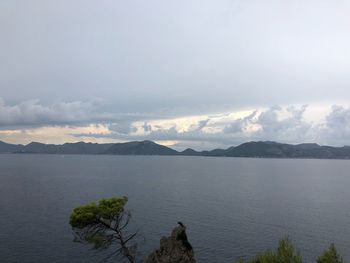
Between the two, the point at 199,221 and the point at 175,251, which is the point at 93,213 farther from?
the point at 199,221

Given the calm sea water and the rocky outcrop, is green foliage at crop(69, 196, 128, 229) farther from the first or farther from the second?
the calm sea water

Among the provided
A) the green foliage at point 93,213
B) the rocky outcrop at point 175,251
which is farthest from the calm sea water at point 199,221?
the rocky outcrop at point 175,251

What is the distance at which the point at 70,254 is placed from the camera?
80.2m

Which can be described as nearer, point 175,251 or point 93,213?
point 175,251

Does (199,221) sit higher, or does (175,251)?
(175,251)

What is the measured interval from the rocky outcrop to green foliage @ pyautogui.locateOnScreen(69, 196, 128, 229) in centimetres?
909

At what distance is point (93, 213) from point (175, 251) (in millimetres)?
13615

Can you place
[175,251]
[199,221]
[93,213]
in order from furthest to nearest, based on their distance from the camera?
[199,221] < [93,213] < [175,251]

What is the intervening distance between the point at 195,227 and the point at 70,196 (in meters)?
76.9

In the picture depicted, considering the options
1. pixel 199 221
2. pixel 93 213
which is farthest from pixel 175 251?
pixel 199 221

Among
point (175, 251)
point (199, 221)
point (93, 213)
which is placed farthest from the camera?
point (199, 221)

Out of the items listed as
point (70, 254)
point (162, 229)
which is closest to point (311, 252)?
point (162, 229)

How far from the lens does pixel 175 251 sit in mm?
48406

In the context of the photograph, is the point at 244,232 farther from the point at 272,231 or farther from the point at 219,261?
the point at 219,261
